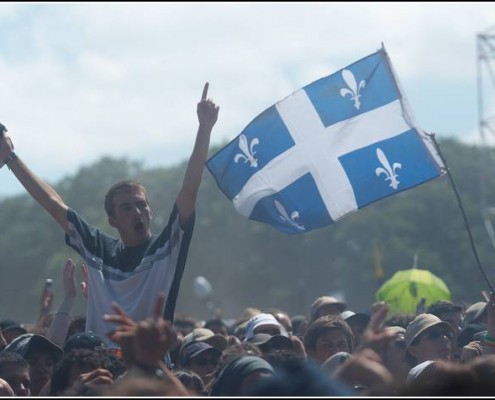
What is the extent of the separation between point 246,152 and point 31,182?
7.25 feet

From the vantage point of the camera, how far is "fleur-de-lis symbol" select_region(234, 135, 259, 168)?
28.1ft

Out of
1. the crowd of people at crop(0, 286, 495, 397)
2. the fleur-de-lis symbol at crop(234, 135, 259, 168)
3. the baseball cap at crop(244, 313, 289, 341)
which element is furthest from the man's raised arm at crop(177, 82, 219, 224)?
the baseball cap at crop(244, 313, 289, 341)

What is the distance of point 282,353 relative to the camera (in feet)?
20.3

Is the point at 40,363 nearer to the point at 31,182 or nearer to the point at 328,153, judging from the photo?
the point at 31,182

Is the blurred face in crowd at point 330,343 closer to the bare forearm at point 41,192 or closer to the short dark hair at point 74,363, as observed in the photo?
the bare forearm at point 41,192

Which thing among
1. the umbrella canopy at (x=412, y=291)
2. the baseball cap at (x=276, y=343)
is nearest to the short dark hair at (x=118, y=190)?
Answer: the baseball cap at (x=276, y=343)

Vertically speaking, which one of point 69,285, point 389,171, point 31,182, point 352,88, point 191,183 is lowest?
point 69,285

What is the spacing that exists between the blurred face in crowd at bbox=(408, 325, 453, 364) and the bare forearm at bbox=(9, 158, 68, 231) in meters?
2.60

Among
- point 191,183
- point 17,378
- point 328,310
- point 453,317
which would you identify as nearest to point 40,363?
point 17,378

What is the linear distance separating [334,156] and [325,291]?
50.1 metres

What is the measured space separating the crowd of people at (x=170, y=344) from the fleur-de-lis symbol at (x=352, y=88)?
1616mm

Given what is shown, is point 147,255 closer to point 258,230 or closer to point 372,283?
point 372,283

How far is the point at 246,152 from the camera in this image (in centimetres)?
859

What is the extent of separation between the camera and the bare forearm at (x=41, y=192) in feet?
21.4
